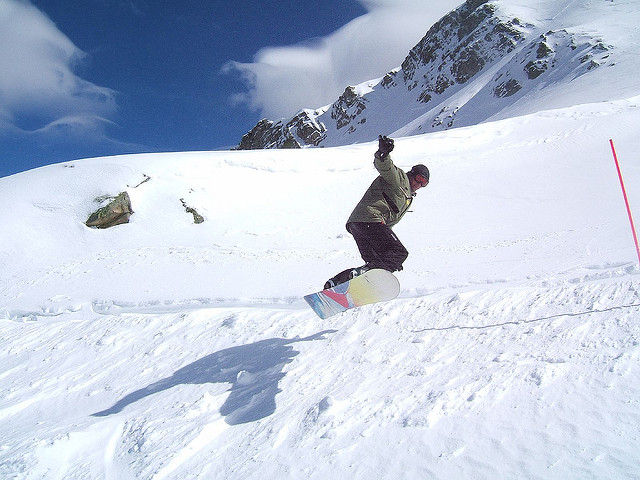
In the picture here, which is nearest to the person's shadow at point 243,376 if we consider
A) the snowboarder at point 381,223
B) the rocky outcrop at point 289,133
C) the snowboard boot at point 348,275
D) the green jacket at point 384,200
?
the snowboard boot at point 348,275

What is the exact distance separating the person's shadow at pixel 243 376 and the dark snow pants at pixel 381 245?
0.93 meters

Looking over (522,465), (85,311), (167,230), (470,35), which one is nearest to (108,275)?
(85,311)

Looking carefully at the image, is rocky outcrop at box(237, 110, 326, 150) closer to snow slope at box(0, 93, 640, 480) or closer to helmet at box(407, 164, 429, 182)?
snow slope at box(0, 93, 640, 480)

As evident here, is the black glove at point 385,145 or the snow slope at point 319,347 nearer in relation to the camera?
the snow slope at point 319,347

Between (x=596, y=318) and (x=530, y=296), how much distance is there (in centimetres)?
80

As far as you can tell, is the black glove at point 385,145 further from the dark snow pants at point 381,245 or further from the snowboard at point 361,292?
the snowboard at point 361,292

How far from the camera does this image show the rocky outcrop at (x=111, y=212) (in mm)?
10141

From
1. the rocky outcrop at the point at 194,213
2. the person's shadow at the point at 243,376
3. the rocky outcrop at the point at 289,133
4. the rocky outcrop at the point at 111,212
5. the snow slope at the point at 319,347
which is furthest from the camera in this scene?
the rocky outcrop at the point at 289,133

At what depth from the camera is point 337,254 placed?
8227 millimetres

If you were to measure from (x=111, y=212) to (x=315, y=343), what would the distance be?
26.8 ft

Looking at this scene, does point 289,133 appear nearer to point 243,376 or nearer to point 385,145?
point 385,145

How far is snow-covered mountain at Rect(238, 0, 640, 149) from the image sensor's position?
53.4 meters

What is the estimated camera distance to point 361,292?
4105mm

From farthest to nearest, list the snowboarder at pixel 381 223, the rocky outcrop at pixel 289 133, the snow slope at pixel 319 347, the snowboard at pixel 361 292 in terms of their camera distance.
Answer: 1. the rocky outcrop at pixel 289 133
2. the snowboarder at pixel 381 223
3. the snowboard at pixel 361 292
4. the snow slope at pixel 319 347
